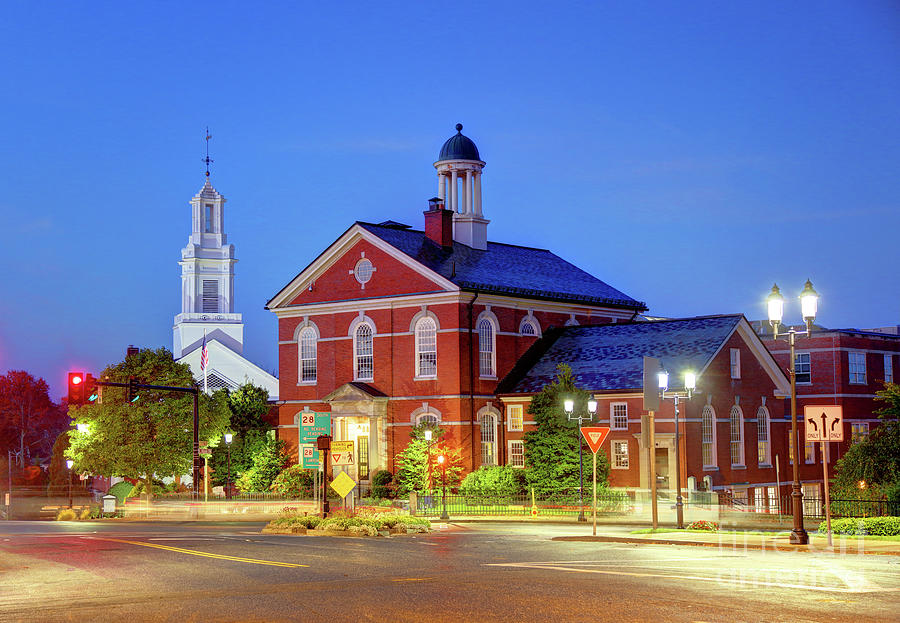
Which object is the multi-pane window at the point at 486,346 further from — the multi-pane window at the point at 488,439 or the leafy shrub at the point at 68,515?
the leafy shrub at the point at 68,515

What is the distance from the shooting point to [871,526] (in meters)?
27.9

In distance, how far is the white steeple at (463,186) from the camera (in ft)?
213

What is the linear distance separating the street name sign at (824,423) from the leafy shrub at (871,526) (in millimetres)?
2296

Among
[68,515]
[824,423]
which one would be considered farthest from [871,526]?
[68,515]

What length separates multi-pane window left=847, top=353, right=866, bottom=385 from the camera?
232ft

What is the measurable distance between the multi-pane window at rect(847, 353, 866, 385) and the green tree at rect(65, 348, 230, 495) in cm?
3716

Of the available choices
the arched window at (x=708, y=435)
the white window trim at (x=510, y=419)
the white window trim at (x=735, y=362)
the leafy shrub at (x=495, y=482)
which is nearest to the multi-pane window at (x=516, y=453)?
the white window trim at (x=510, y=419)

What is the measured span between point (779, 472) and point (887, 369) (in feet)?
61.9

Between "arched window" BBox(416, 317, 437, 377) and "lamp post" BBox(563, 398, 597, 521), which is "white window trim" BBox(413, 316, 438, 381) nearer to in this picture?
"arched window" BBox(416, 317, 437, 377)

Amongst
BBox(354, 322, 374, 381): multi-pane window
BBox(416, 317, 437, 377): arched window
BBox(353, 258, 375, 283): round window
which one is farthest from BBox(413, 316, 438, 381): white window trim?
BBox(353, 258, 375, 283): round window

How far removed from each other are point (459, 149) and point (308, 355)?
1391 centimetres

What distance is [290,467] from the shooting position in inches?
2426

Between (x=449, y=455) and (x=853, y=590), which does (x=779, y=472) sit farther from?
(x=853, y=590)

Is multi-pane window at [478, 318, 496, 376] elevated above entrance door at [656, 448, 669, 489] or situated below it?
above
